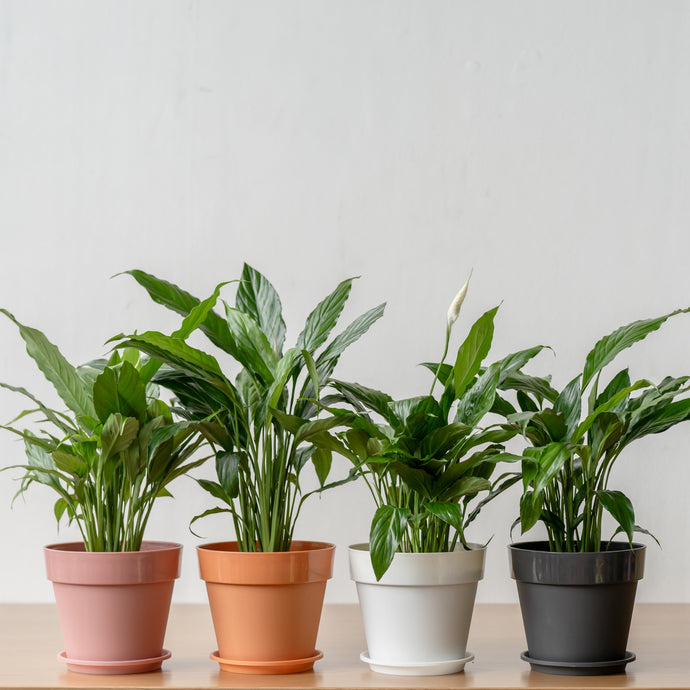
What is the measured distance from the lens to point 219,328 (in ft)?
3.47

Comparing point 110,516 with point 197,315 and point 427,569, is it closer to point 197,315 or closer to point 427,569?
point 197,315

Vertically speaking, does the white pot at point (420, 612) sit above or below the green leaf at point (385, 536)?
below

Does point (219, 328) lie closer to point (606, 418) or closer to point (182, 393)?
point (182, 393)

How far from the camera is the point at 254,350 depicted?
Result: 104 cm

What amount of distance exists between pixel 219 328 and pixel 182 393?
10 centimetres

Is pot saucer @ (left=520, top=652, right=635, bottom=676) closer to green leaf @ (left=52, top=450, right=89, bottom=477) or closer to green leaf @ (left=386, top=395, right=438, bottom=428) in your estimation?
green leaf @ (left=386, top=395, right=438, bottom=428)

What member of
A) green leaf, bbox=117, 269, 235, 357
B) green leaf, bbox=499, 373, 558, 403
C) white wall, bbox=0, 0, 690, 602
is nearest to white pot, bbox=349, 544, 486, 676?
green leaf, bbox=499, 373, 558, 403

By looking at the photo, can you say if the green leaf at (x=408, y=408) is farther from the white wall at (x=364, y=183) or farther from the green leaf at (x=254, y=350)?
the white wall at (x=364, y=183)

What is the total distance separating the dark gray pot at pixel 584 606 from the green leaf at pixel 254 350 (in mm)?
390

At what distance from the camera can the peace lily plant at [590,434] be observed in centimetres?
98

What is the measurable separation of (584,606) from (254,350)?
0.50 metres

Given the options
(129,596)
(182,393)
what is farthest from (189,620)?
(182,393)

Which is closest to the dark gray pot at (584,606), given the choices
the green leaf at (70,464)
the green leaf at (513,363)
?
the green leaf at (513,363)

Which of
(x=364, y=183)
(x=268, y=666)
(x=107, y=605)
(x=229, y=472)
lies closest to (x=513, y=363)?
(x=229, y=472)
